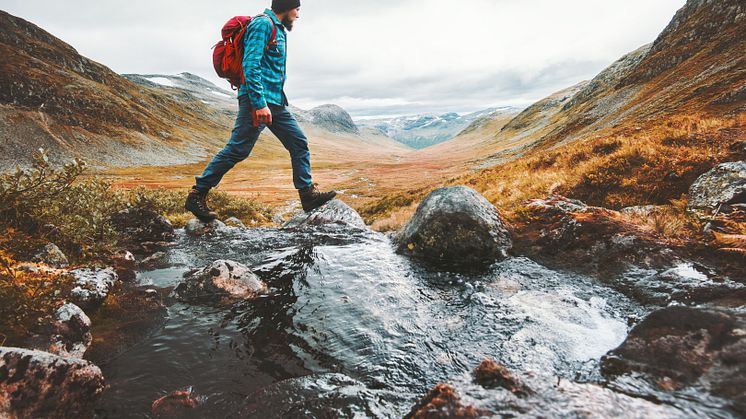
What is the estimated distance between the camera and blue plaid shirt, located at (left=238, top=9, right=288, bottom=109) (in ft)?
23.5

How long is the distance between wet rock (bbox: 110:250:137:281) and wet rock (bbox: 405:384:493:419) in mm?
6680

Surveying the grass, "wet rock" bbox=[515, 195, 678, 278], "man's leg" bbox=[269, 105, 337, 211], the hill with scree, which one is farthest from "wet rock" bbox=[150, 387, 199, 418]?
the hill with scree

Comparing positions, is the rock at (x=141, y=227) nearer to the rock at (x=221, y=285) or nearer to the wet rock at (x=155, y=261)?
the wet rock at (x=155, y=261)

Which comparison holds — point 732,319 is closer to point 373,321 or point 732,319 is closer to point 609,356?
point 609,356

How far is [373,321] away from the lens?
17.7 ft

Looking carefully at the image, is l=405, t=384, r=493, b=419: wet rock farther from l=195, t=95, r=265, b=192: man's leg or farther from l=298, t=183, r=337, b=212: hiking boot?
l=298, t=183, r=337, b=212: hiking boot

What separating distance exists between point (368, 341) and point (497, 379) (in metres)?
2.06

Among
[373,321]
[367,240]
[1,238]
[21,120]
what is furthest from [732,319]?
[21,120]

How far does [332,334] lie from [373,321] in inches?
27.6

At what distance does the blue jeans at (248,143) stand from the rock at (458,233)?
3.27 m

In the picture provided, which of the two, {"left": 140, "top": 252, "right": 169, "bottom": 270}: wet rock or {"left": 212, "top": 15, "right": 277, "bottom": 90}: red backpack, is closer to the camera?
{"left": 212, "top": 15, "right": 277, "bottom": 90}: red backpack

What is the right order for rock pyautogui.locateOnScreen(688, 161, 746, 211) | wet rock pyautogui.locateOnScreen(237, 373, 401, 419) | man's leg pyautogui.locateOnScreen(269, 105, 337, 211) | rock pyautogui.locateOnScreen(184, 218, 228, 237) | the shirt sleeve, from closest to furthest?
wet rock pyautogui.locateOnScreen(237, 373, 401, 419) → rock pyautogui.locateOnScreen(688, 161, 746, 211) → the shirt sleeve → man's leg pyautogui.locateOnScreen(269, 105, 337, 211) → rock pyautogui.locateOnScreen(184, 218, 228, 237)

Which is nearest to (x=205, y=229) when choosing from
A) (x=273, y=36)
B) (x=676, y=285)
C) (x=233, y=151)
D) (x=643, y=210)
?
(x=233, y=151)

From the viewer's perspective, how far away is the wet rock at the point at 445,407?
2.83 metres
